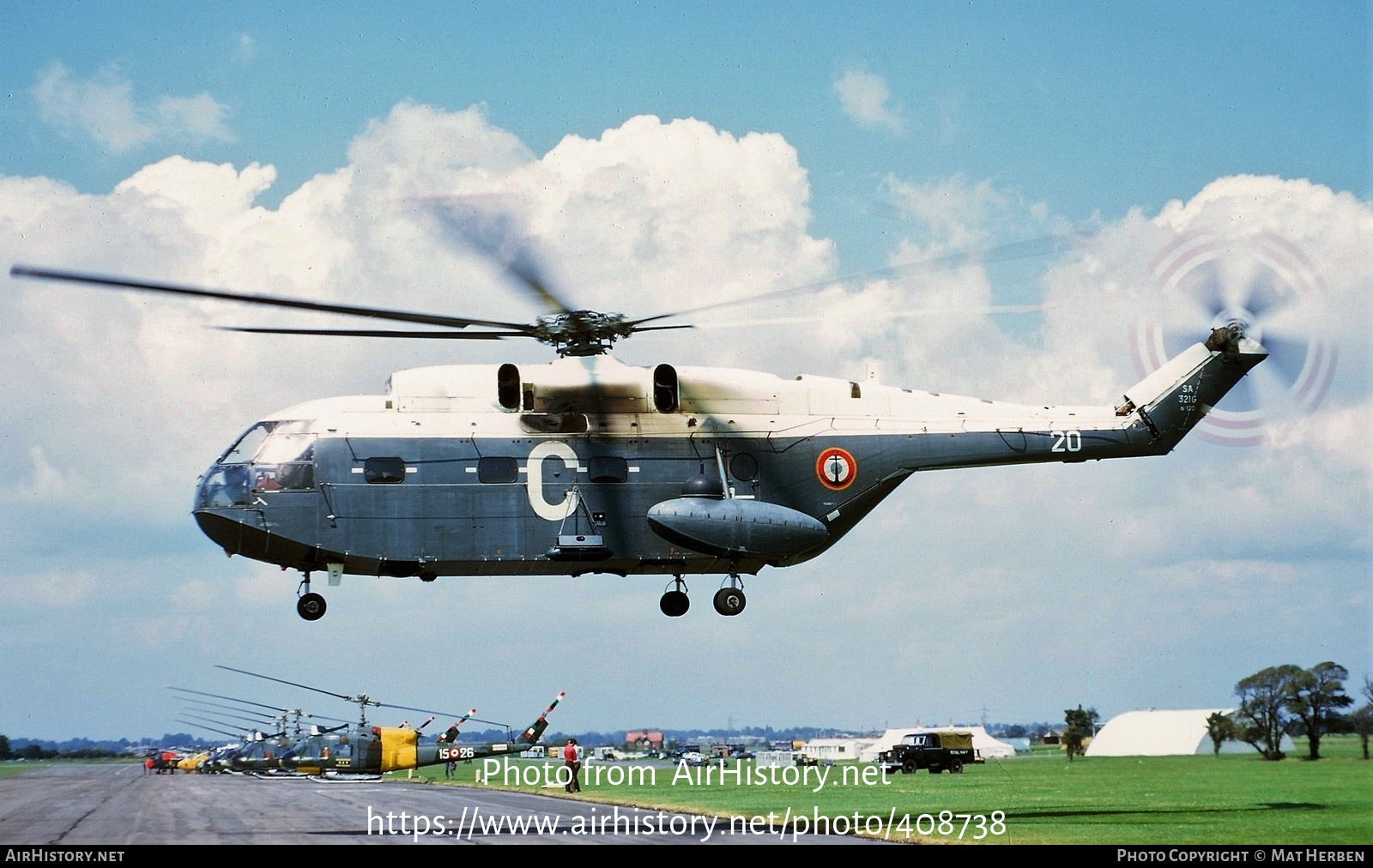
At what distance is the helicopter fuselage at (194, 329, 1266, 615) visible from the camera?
23.3m

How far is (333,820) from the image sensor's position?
32062 millimetres

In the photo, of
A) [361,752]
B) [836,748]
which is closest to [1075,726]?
[836,748]

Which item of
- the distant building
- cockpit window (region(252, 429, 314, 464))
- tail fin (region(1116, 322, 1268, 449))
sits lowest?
the distant building

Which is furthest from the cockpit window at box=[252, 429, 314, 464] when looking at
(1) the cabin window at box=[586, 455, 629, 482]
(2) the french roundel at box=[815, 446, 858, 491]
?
(2) the french roundel at box=[815, 446, 858, 491]

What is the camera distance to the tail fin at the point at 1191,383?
27219mm

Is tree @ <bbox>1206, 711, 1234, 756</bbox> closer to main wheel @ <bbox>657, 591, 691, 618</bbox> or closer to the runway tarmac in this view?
the runway tarmac

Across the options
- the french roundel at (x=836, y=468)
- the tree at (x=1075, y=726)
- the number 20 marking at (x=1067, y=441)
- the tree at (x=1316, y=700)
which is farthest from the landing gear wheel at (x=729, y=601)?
the tree at (x=1075, y=726)

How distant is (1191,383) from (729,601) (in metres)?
11.1

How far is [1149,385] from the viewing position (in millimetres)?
27516

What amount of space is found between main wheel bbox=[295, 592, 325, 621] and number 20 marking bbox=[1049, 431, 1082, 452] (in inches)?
569

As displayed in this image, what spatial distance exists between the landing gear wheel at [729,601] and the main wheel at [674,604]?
76 centimetres
